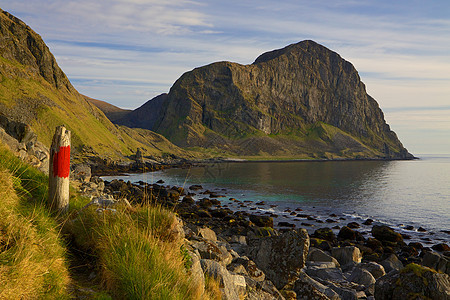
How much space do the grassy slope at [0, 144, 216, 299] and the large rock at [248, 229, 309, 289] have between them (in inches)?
282

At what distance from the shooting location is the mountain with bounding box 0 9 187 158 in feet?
359

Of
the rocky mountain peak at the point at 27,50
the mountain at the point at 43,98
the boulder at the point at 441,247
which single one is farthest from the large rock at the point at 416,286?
the rocky mountain peak at the point at 27,50

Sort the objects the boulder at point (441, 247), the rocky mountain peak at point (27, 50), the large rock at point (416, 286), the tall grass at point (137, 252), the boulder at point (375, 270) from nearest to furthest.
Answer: the tall grass at point (137, 252), the large rock at point (416, 286), the boulder at point (375, 270), the boulder at point (441, 247), the rocky mountain peak at point (27, 50)

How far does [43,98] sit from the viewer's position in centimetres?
12125

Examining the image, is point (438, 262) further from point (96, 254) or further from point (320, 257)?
point (96, 254)

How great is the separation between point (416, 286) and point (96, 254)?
11834 mm

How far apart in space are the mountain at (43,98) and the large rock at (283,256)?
104m

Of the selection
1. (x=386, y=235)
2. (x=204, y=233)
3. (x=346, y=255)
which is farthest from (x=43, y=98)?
(x=346, y=255)

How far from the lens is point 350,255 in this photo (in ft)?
75.7

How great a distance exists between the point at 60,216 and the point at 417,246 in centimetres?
3276

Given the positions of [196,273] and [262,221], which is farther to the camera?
[262,221]

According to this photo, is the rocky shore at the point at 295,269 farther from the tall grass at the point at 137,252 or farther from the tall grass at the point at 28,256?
the tall grass at the point at 28,256

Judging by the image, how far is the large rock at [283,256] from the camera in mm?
12976

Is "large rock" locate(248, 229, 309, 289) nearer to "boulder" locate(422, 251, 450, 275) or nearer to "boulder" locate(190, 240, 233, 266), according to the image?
"boulder" locate(190, 240, 233, 266)
